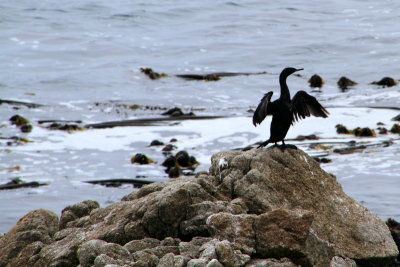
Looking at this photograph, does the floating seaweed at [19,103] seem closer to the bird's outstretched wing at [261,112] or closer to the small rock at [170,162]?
the small rock at [170,162]

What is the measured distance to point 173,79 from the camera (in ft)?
108

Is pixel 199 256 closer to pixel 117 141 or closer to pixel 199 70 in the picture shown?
pixel 117 141

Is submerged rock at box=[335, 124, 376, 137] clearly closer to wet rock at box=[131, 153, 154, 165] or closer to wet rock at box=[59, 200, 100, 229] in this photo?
wet rock at box=[131, 153, 154, 165]

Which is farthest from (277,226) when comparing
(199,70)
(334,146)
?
(199,70)

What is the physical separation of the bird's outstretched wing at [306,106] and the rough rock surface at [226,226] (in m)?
0.71

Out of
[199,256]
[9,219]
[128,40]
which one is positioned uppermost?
[128,40]

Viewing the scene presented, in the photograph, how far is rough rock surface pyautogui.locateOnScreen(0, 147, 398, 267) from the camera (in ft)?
26.4

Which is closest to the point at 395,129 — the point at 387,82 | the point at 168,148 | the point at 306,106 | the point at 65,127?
the point at 168,148

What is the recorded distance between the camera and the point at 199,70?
34375 mm

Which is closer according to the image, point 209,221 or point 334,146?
point 209,221

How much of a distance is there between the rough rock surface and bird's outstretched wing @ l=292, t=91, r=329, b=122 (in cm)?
71

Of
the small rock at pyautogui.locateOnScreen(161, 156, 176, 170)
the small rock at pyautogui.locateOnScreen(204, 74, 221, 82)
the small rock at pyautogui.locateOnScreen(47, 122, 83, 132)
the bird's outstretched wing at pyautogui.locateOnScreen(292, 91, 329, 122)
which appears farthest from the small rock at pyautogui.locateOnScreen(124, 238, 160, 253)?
the small rock at pyautogui.locateOnScreen(204, 74, 221, 82)

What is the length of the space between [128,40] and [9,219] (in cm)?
2788

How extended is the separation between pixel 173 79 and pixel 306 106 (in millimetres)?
22784
